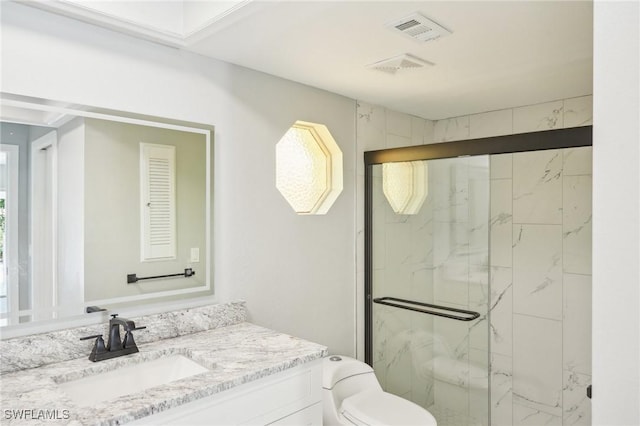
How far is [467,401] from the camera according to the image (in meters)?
2.51

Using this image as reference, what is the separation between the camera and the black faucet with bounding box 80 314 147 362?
1620 millimetres

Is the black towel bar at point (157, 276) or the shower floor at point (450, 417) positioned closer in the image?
the black towel bar at point (157, 276)

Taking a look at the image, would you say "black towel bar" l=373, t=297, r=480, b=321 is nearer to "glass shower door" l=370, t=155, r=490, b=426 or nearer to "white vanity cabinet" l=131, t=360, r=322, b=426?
"glass shower door" l=370, t=155, r=490, b=426

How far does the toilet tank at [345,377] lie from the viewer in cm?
238

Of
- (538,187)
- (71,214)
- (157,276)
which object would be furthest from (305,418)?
(538,187)

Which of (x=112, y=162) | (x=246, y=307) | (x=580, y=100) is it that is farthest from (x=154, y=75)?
(x=580, y=100)

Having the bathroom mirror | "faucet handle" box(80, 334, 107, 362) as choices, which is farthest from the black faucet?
the bathroom mirror

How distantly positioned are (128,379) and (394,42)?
5.73 feet

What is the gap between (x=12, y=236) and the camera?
4.99 ft

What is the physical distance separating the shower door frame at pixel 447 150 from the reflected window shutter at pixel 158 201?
1.34m

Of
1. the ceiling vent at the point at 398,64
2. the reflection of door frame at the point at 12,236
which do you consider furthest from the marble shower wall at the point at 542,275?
the reflection of door frame at the point at 12,236

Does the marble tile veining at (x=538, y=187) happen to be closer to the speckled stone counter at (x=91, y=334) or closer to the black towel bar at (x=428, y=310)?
the black towel bar at (x=428, y=310)
